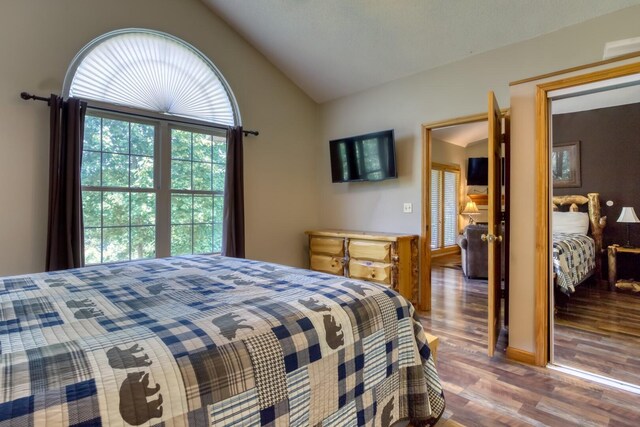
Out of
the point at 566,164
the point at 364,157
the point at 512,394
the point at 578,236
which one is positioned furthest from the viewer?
the point at 566,164

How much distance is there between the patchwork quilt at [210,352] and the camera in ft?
2.25

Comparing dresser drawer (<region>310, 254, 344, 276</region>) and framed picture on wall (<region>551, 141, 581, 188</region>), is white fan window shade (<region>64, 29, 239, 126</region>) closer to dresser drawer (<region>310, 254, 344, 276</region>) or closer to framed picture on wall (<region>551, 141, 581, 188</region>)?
dresser drawer (<region>310, 254, 344, 276</region>)

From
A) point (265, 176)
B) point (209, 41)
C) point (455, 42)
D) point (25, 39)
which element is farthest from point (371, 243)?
point (25, 39)

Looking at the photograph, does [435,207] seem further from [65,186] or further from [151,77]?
[65,186]

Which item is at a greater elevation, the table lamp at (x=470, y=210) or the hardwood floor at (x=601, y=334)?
→ the table lamp at (x=470, y=210)

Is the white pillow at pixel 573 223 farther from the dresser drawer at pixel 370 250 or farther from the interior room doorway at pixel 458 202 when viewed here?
the dresser drawer at pixel 370 250

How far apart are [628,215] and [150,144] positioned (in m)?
5.83

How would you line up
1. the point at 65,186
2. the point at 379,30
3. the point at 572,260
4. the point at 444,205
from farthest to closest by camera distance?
the point at 444,205 < the point at 572,260 < the point at 379,30 < the point at 65,186

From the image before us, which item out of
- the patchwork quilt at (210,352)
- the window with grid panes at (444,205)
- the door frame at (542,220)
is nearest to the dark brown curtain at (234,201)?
the patchwork quilt at (210,352)

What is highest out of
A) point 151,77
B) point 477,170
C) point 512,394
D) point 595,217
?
point 151,77

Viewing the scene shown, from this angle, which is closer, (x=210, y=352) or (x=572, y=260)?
(x=210, y=352)

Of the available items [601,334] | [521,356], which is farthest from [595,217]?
[521,356]

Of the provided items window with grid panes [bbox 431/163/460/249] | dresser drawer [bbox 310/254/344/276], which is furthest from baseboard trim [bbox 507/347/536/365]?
window with grid panes [bbox 431/163/460/249]

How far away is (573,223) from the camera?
15.9 ft
